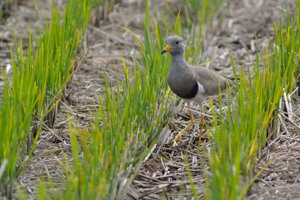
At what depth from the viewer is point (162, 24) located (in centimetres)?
698

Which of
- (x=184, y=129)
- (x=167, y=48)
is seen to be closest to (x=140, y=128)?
(x=184, y=129)

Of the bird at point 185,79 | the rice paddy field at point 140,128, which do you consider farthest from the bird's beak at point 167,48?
the rice paddy field at point 140,128

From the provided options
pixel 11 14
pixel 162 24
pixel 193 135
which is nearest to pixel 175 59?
pixel 193 135

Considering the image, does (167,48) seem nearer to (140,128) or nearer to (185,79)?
(185,79)

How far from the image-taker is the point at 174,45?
14.9 feet

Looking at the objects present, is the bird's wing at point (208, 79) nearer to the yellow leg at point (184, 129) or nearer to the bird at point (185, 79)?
the bird at point (185, 79)

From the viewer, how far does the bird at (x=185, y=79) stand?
442 cm

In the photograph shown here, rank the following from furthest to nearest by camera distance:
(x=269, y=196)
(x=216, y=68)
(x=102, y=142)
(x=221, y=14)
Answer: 1. (x=221, y=14)
2. (x=216, y=68)
3. (x=269, y=196)
4. (x=102, y=142)

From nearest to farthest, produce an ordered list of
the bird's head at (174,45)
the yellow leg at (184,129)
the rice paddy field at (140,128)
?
the rice paddy field at (140,128)
the yellow leg at (184,129)
the bird's head at (174,45)

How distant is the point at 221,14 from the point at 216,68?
124 centimetres

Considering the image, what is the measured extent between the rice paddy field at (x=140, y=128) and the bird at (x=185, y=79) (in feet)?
0.35

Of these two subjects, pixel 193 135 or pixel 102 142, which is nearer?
pixel 102 142

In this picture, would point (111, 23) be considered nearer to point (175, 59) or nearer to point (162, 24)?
point (162, 24)

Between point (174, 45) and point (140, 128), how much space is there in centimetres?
75
